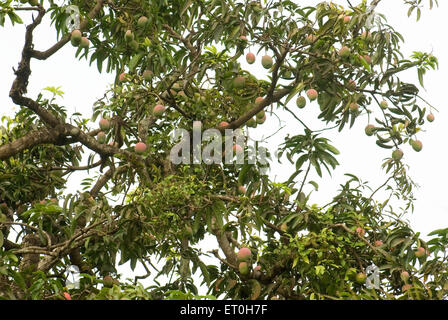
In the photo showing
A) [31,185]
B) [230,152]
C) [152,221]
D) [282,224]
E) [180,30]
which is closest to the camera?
[152,221]

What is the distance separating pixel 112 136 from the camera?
4566mm

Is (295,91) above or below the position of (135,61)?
below

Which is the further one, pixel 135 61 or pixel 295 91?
pixel 135 61

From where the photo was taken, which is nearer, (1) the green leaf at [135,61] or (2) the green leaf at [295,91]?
(2) the green leaf at [295,91]

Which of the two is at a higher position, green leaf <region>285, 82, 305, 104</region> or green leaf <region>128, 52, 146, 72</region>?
green leaf <region>128, 52, 146, 72</region>

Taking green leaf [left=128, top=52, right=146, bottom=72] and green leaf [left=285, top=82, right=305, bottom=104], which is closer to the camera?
green leaf [left=285, top=82, right=305, bottom=104]

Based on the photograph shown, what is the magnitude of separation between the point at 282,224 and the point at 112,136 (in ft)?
4.44

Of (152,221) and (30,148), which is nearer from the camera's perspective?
(152,221)

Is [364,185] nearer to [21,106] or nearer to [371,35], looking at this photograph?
[371,35]

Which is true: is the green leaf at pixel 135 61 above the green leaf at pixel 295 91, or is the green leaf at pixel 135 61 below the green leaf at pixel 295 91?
above
